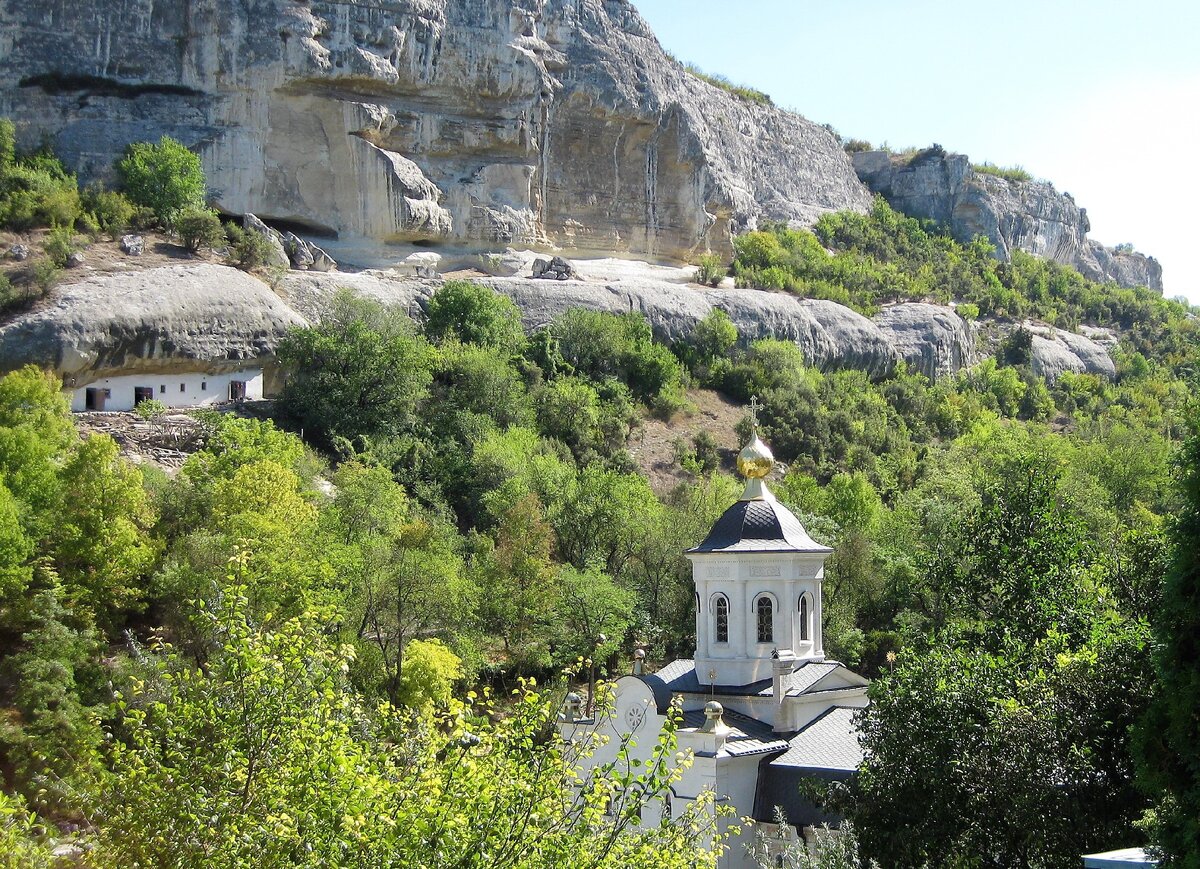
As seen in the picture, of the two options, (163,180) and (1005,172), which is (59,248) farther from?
(1005,172)

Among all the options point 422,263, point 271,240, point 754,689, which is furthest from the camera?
point 422,263

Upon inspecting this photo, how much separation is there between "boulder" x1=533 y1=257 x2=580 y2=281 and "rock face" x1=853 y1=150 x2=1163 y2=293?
38.5 m

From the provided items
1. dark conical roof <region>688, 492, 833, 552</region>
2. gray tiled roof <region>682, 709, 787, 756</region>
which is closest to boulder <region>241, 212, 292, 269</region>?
dark conical roof <region>688, 492, 833, 552</region>

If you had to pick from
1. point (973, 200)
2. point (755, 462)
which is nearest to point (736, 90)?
point (973, 200)

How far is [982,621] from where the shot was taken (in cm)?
1939

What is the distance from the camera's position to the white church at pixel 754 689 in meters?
21.4

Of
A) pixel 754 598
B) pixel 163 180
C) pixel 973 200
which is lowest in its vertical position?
pixel 754 598

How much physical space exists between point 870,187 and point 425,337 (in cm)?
4828

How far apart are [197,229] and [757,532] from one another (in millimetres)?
26422

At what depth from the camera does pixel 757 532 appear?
24.4 metres

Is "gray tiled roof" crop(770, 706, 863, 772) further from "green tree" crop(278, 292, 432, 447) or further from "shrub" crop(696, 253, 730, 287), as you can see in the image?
"shrub" crop(696, 253, 730, 287)

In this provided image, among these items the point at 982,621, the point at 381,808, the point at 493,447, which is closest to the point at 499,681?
the point at 493,447

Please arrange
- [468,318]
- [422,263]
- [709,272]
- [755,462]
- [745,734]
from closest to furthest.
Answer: [745,734] → [755,462] → [468,318] → [422,263] → [709,272]

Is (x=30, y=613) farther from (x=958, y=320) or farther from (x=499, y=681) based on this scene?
(x=958, y=320)
